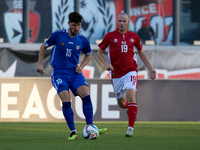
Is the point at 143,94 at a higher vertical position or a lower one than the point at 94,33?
lower

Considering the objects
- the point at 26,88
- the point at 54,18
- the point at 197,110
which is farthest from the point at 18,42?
the point at 197,110

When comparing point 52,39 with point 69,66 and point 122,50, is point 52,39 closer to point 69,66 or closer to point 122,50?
point 69,66

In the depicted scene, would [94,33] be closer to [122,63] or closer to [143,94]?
[143,94]

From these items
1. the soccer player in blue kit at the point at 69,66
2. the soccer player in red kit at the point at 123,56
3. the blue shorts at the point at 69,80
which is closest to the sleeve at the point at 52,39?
the soccer player in blue kit at the point at 69,66

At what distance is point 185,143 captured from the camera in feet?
22.2

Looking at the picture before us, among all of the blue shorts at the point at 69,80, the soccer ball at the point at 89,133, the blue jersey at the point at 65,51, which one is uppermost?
the blue jersey at the point at 65,51

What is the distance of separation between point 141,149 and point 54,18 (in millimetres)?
12373

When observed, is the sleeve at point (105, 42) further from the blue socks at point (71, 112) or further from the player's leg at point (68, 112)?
the player's leg at point (68, 112)

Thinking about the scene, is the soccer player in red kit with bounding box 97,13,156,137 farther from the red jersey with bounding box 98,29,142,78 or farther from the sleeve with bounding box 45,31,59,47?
the sleeve with bounding box 45,31,59,47

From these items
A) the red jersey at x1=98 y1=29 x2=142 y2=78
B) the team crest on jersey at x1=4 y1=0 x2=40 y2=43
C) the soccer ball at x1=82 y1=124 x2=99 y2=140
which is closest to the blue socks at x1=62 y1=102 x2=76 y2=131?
the soccer ball at x1=82 y1=124 x2=99 y2=140

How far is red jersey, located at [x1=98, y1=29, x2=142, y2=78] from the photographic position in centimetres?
825

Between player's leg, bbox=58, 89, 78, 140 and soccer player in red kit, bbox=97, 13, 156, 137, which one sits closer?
player's leg, bbox=58, 89, 78, 140

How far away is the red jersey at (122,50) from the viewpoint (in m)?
8.25

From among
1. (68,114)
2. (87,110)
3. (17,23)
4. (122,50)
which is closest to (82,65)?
(87,110)
